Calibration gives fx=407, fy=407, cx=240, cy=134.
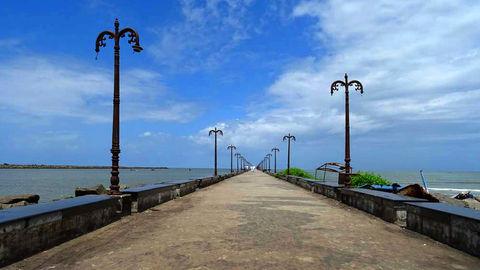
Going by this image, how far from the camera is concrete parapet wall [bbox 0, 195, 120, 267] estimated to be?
6.12 meters

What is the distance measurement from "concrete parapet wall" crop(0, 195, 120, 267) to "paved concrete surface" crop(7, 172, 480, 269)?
7.1 inches

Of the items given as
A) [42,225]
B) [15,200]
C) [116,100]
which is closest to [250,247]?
[42,225]

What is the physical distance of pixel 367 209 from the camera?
44.4ft

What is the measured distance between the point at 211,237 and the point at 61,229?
9.60 feet

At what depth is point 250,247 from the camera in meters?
7.43

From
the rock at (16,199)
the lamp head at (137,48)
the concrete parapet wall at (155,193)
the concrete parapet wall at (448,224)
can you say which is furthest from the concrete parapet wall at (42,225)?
the rock at (16,199)

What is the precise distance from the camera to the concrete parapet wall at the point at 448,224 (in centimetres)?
715

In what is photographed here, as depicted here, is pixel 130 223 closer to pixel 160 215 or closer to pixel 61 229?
pixel 160 215

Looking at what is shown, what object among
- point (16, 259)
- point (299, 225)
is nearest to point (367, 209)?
point (299, 225)

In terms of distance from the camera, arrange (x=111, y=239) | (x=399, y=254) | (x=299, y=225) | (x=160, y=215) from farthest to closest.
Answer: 1. (x=160, y=215)
2. (x=299, y=225)
3. (x=111, y=239)
4. (x=399, y=254)

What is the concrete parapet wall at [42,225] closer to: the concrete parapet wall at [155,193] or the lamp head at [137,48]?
the concrete parapet wall at [155,193]

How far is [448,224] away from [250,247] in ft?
13.0

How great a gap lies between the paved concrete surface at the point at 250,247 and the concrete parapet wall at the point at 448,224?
22 cm

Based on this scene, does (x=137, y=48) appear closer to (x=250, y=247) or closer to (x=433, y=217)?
(x=250, y=247)
